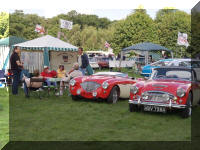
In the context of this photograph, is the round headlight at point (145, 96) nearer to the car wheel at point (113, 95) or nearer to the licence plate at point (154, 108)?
the licence plate at point (154, 108)

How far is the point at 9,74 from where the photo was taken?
1459cm

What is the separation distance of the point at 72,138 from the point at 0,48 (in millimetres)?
16602

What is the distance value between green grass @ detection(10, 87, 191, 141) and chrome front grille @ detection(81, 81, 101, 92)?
503 millimetres

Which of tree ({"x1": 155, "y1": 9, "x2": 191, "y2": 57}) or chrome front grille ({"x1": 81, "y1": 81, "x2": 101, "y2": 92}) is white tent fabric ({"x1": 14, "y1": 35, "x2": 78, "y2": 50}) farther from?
tree ({"x1": 155, "y1": 9, "x2": 191, "y2": 57})

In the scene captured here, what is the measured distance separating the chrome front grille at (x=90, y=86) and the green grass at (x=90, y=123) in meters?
0.50

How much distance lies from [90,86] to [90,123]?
2.96 m

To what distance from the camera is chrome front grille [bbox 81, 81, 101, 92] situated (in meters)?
10.0

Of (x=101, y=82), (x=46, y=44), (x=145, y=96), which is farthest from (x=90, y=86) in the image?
(x=46, y=44)

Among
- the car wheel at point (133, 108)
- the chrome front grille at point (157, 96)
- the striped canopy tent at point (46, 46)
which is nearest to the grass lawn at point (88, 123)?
the car wheel at point (133, 108)

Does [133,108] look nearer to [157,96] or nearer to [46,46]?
[157,96]

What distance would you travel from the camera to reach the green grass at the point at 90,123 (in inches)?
239
